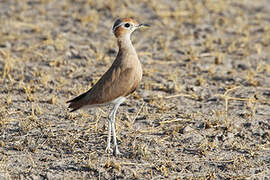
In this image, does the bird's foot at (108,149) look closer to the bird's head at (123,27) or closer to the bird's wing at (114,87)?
the bird's wing at (114,87)

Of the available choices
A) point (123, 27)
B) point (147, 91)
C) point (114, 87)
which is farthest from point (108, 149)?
point (147, 91)

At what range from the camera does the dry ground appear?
4926 mm

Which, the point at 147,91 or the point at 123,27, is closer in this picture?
the point at 123,27

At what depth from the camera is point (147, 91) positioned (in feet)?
22.5

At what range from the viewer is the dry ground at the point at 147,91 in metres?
4.93

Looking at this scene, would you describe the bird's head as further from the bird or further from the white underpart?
the white underpart

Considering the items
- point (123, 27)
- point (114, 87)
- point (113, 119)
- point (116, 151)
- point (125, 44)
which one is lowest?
point (116, 151)

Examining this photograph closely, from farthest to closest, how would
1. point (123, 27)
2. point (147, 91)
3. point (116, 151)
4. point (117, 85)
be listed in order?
point (147, 91) < point (123, 27) < point (116, 151) < point (117, 85)

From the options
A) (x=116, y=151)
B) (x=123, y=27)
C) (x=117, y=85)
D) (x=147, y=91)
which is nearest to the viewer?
(x=117, y=85)

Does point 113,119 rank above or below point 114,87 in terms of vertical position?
below

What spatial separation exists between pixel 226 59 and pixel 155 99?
2.10 meters

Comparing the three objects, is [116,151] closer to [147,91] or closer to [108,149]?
[108,149]

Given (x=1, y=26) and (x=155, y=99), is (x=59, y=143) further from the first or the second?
(x=1, y=26)

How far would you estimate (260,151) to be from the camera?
17.2 ft
